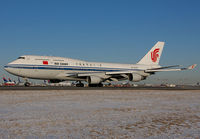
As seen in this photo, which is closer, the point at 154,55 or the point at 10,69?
the point at 10,69

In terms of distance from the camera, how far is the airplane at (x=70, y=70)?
111 ft

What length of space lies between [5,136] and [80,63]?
3371cm

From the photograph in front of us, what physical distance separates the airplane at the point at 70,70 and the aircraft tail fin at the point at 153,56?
11.6 ft

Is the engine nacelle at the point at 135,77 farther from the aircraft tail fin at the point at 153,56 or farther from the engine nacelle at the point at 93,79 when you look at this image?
the aircraft tail fin at the point at 153,56

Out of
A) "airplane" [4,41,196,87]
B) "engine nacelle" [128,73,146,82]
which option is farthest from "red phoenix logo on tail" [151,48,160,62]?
"engine nacelle" [128,73,146,82]

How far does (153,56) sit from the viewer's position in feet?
153

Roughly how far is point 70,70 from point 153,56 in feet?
63.9

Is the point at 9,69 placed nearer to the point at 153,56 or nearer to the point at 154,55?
the point at 153,56

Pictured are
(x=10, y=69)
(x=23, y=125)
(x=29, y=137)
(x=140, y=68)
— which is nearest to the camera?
(x=29, y=137)

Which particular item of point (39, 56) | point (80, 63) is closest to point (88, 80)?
point (80, 63)

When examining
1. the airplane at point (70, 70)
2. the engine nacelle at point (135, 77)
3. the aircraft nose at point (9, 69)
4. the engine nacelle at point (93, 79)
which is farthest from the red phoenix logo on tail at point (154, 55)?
the aircraft nose at point (9, 69)

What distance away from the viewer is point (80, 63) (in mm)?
38469

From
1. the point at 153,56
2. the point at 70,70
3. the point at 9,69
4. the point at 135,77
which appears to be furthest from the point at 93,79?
the point at 153,56

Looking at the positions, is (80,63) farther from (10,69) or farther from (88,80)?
(10,69)
